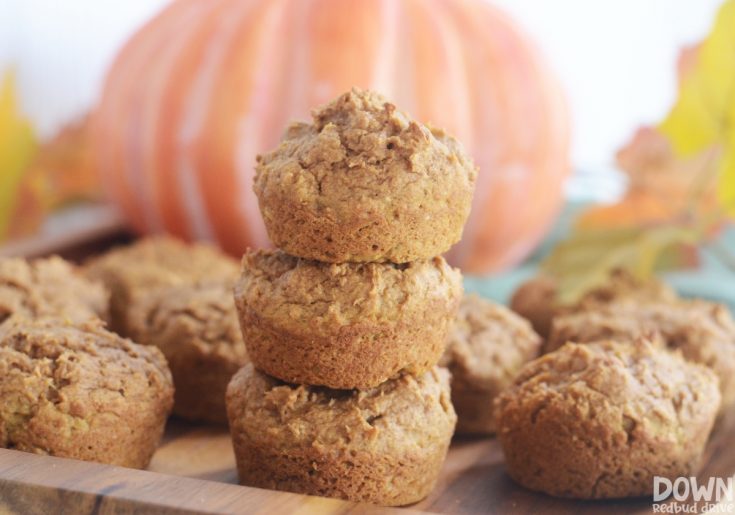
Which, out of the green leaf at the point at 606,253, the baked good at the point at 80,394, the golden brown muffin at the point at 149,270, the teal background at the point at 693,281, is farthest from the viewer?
the teal background at the point at 693,281

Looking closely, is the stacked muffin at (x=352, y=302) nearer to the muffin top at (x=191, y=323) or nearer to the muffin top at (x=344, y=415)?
the muffin top at (x=344, y=415)

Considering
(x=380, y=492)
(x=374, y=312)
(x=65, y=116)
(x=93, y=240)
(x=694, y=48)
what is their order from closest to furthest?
(x=374, y=312), (x=380, y=492), (x=694, y=48), (x=93, y=240), (x=65, y=116)

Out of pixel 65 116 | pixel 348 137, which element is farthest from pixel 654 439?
pixel 65 116

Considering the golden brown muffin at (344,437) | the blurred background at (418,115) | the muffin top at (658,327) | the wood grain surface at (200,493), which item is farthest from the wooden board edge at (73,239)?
the muffin top at (658,327)

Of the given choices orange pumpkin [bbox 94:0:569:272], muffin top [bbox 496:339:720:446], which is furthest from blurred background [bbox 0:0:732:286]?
muffin top [bbox 496:339:720:446]

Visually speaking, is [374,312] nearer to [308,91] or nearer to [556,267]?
[556,267]

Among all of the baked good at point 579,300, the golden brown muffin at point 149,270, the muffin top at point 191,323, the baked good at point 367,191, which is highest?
the baked good at point 367,191

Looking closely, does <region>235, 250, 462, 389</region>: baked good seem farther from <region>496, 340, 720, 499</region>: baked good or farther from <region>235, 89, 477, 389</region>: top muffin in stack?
<region>496, 340, 720, 499</region>: baked good
